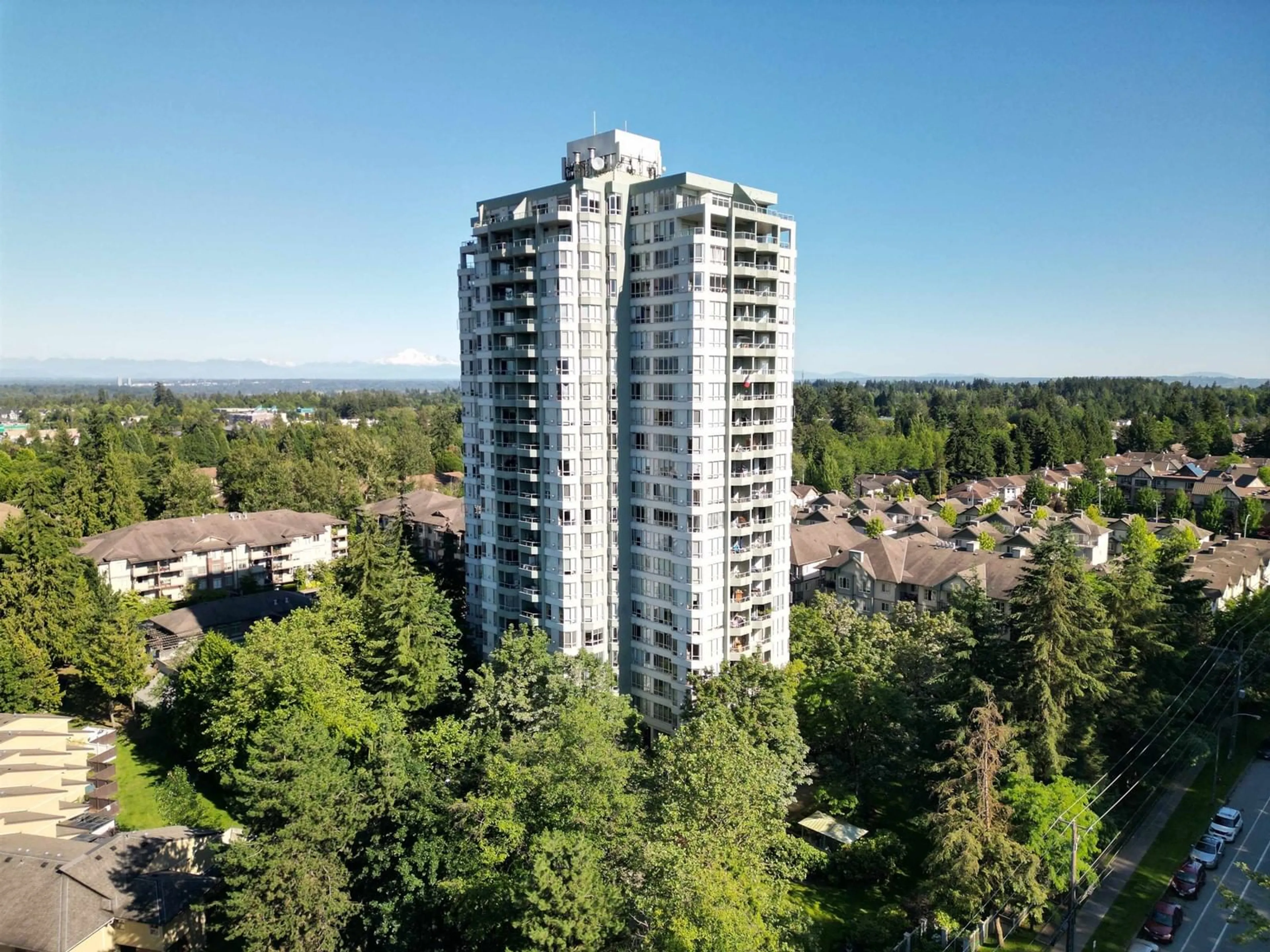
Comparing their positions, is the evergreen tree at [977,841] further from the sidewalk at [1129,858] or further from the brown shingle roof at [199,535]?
the brown shingle roof at [199,535]

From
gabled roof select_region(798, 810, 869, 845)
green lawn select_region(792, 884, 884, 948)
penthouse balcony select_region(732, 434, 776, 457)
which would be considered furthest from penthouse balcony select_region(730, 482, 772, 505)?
green lawn select_region(792, 884, 884, 948)

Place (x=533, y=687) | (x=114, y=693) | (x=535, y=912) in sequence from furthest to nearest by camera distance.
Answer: (x=114, y=693) → (x=533, y=687) → (x=535, y=912)

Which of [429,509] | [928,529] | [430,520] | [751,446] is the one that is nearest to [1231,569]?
[928,529]

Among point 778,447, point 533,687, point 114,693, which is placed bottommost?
point 114,693

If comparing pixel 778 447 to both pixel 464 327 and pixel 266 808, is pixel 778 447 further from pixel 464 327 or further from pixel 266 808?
pixel 266 808

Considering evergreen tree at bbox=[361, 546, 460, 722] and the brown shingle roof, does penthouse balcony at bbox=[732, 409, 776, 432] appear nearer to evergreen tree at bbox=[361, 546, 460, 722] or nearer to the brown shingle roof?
evergreen tree at bbox=[361, 546, 460, 722]

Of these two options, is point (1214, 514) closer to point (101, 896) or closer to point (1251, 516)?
point (1251, 516)

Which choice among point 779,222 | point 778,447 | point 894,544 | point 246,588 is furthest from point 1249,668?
point 246,588
